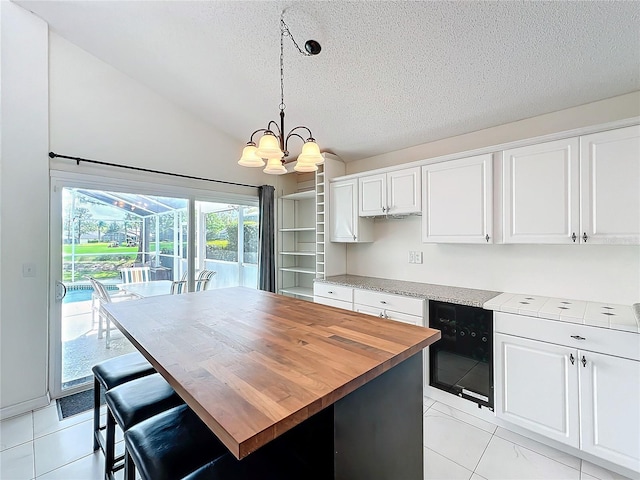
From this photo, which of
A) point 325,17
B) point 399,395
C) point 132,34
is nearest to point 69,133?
point 132,34

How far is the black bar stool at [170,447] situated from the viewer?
40.3 inches

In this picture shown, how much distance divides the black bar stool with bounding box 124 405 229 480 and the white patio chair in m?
2.07

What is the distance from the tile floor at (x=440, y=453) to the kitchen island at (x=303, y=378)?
27.0 inches

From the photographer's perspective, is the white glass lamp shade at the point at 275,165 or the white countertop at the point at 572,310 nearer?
the white countertop at the point at 572,310

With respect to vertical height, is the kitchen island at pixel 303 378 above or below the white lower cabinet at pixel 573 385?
above

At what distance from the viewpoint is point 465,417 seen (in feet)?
7.38

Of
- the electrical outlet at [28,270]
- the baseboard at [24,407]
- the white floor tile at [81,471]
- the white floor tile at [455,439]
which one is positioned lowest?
the white floor tile at [81,471]

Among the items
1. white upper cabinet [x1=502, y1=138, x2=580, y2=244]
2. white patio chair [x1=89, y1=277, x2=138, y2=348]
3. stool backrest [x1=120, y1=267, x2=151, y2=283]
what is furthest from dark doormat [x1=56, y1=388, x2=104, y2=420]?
white upper cabinet [x1=502, y1=138, x2=580, y2=244]

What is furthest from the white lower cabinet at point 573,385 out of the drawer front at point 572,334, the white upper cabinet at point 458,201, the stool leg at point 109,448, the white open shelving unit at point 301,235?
the stool leg at point 109,448

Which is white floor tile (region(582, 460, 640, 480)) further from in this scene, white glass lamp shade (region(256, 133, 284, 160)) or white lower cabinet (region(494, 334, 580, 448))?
white glass lamp shade (region(256, 133, 284, 160))

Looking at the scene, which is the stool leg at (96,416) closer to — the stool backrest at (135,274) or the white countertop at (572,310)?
the stool backrest at (135,274)

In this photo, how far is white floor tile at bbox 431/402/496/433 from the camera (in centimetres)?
214

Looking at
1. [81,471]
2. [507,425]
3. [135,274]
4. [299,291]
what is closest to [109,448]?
[81,471]

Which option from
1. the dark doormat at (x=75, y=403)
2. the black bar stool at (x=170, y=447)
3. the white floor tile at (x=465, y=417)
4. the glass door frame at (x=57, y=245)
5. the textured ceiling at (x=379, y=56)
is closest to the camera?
the black bar stool at (x=170, y=447)
